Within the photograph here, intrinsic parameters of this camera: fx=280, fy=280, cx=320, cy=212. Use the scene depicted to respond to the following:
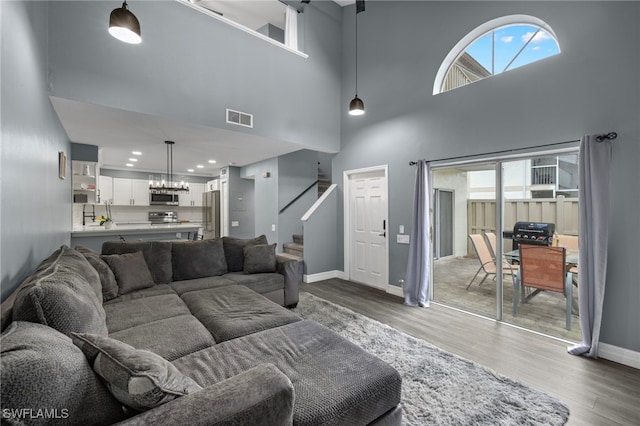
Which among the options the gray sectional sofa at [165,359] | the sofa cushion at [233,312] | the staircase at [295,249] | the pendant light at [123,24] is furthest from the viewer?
the staircase at [295,249]

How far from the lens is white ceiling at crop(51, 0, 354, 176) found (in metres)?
3.46

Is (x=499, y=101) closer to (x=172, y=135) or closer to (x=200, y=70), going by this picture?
(x=200, y=70)

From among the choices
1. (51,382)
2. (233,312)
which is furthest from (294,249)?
(51,382)

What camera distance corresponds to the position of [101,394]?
965 mm

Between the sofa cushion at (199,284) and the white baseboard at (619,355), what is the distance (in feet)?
12.4

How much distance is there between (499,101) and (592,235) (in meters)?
1.75

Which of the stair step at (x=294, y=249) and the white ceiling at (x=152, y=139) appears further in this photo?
the stair step at (x=294, y=249)

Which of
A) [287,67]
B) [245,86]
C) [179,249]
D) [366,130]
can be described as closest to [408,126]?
[366,130]

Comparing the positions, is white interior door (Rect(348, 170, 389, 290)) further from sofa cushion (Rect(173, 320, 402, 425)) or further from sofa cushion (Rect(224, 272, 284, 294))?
sofa cushion (Rect(173, 320, 402, 425))

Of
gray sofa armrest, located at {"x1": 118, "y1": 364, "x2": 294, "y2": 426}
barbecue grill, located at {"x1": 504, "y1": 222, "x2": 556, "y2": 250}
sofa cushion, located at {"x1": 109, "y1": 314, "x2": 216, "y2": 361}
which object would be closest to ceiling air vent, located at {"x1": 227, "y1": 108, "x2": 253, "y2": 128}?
sofa cushion, located at {"x1": 109, "y1": 314, "x2": 216, "y2": 361}

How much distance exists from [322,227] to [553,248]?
11.2 ft

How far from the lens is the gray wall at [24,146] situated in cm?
164

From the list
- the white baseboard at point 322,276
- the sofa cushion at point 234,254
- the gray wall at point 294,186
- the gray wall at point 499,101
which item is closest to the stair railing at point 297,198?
the gray wall at point 294,186

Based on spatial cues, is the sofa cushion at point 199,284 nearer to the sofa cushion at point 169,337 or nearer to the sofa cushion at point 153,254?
the sofa cushion at point 153,254
